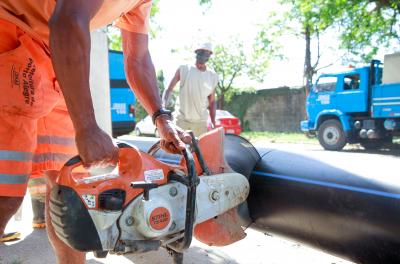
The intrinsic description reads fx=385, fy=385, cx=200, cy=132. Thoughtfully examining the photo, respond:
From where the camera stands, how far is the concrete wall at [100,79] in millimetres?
4660

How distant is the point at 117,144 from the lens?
140 cm

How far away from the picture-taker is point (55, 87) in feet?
5.65

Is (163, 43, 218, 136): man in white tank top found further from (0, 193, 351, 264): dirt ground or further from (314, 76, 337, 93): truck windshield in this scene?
(314, 76, 337, 93): truck windshield

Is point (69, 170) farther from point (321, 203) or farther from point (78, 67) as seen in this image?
point (321, 203)

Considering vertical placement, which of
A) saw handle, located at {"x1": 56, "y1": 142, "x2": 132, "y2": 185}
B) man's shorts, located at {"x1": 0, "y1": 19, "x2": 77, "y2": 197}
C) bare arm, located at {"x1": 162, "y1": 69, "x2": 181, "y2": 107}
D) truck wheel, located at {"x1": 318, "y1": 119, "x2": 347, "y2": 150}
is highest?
bare arm, located at {"x1": 162, "y1": 69, "x2": 181, "y2": 107}

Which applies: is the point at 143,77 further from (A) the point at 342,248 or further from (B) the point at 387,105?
(B) the point at 387,105

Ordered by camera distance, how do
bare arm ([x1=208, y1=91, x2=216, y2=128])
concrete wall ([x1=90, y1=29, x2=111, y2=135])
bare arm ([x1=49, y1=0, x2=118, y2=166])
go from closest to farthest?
bare arm ([x1=49, y1=0, x2=118, y2=166]), concrete wall ([x1=90, y1=29, x2=111, y2=135]), bare arm ([x1=208, y1=91, x2=216, y2=128])

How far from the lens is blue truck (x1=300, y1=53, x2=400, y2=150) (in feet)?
31.4

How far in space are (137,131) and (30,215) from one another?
17908mm

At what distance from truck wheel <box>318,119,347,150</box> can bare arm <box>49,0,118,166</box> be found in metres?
10.1

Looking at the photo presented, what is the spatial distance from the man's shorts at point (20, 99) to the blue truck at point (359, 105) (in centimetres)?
951

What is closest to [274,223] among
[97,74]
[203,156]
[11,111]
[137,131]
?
[203,156]

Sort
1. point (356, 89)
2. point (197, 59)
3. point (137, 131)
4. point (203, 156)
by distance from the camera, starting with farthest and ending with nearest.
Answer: point (137, 131) < point (356, 89) < point (197, 59) < point (203, 156)

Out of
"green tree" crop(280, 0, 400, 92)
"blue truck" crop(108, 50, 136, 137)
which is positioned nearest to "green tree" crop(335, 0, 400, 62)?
"green tree" crop(280, 0, 400, 92)
